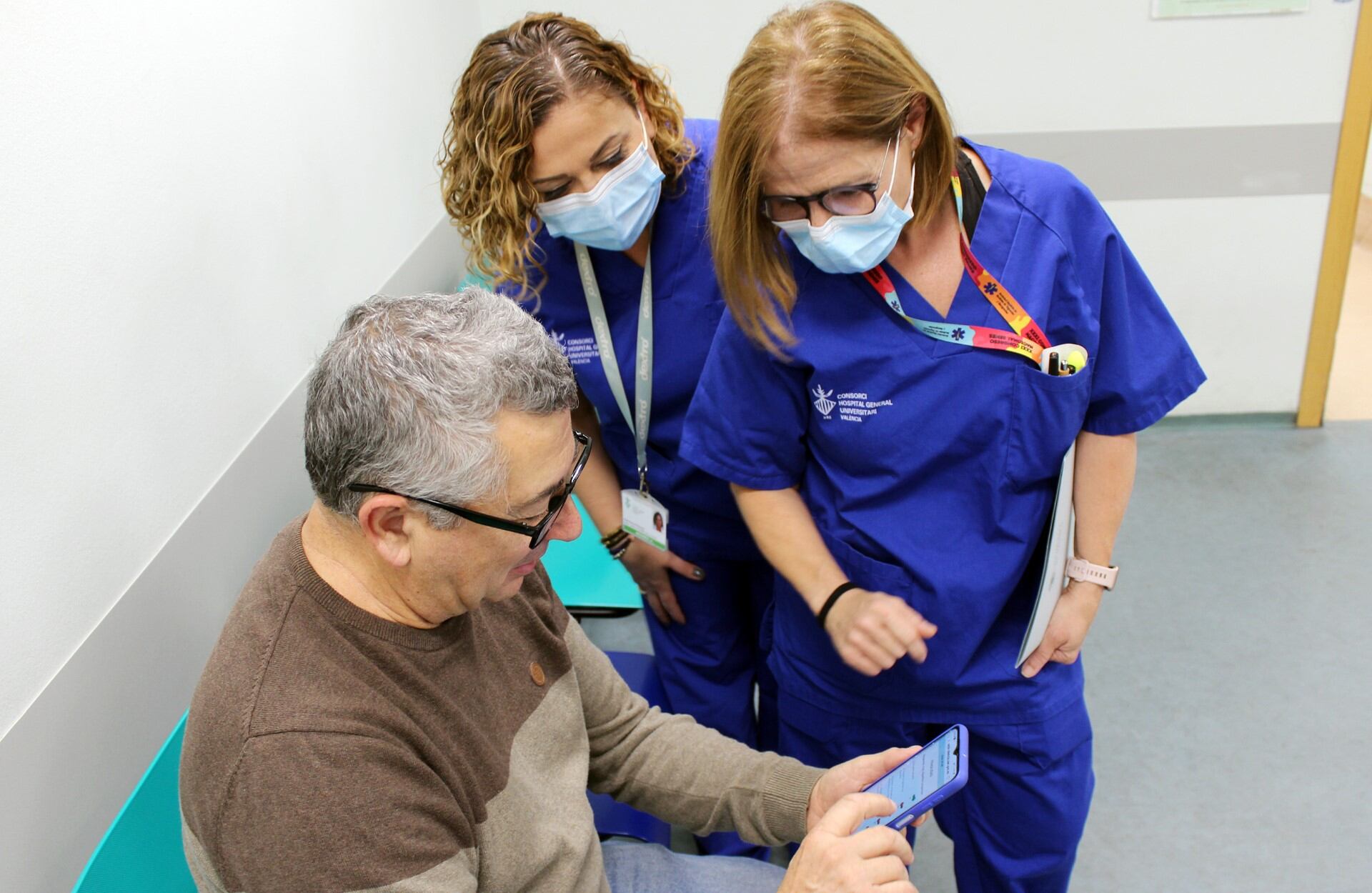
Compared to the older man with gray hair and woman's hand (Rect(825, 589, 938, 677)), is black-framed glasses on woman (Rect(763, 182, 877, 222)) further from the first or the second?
woman's hand (Rect(825, 589, 938, 677))

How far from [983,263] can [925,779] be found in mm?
614

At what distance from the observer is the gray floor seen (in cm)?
198

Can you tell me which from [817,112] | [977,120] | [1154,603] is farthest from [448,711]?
[977,120]

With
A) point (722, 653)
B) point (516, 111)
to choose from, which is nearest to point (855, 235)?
point (516, 111)

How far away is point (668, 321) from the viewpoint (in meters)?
1.66

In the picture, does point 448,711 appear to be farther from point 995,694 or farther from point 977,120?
point 977,120

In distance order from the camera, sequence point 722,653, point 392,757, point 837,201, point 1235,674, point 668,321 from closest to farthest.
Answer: point 392,757
point 837,201
point 668,321
point 722,653
point 1235,674

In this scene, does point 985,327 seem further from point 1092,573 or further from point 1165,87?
point 1165,87

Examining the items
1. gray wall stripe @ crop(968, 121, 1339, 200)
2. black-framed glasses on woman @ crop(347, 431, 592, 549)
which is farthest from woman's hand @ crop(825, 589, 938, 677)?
gray wall stripe @ crop(968, 121, 1339, 200)

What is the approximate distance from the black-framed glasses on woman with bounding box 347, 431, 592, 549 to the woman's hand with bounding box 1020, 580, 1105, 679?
0.71 metres

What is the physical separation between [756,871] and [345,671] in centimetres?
66

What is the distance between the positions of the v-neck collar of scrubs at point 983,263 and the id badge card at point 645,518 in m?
0.62

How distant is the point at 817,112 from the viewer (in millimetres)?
1165

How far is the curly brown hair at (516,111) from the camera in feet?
4.68
